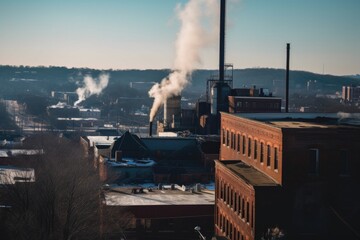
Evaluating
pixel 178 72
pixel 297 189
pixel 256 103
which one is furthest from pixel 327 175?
pixel 178 72

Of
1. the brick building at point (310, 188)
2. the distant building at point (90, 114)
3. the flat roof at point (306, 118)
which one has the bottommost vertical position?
the distant building at point (90, 114)

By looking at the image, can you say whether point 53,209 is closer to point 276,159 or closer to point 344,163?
point 276,159

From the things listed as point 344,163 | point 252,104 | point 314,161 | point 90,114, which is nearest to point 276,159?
point 314,161

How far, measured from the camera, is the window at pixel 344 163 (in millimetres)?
27484

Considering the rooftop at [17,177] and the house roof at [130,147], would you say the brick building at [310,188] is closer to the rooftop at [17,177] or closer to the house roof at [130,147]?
the rooftop at [17,177]

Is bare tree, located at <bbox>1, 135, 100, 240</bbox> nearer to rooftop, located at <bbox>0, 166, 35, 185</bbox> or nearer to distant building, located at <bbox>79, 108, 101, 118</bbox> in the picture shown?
rooftop, located at <bbox>0, 166, 35, 185</bbox>

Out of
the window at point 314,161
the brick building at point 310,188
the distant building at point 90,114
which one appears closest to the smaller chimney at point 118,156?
the brick building at point 310,188

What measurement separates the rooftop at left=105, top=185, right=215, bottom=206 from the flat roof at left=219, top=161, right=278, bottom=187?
14.9 ft

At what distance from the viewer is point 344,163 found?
27.6 meters

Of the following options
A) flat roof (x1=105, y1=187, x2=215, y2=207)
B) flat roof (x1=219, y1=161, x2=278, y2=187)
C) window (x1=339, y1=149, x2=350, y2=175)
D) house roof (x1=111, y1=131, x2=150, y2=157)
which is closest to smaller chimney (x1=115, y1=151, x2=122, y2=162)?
house roof (x1=111, y1=131, x2=150, y2=157)

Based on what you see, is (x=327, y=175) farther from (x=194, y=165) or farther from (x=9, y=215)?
(x=194, y=165)

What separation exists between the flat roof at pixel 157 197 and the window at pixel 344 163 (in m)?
11.4

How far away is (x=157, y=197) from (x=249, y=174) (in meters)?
10.4

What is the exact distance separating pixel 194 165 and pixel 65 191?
934 inches
